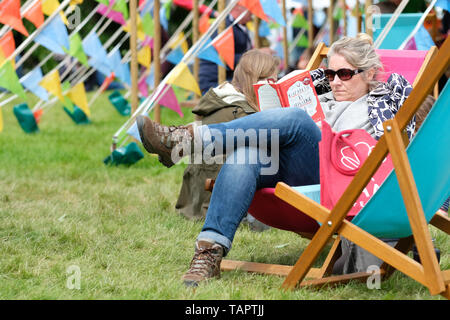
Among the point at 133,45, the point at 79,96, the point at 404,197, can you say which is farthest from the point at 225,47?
the point at 404,197

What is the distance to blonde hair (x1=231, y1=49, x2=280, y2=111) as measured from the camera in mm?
3291

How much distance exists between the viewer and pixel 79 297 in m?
2.34

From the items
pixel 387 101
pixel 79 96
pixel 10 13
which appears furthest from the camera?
pixel 79 96

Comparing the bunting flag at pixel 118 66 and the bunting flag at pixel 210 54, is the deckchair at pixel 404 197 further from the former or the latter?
the bunting flag at pixel 118 66

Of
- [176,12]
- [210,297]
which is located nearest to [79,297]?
[210,297]

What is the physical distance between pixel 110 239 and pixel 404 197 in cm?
162

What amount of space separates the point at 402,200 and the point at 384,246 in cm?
15

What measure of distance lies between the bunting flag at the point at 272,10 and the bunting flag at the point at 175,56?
7.02 ft

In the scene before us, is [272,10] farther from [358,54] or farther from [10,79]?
[358,54]

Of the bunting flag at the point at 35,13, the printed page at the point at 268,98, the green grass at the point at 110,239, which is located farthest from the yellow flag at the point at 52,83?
the printed page at the point at 268,98

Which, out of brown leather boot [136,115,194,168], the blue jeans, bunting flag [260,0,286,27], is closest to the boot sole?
brown leather boot [136,115,194,168]

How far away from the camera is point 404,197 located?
2049 millimetres

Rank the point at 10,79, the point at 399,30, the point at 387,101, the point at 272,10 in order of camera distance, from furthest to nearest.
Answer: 1. the point at 272,10
2. the point at 10,79
3. the point at 399,30
4. the point at 387,101
